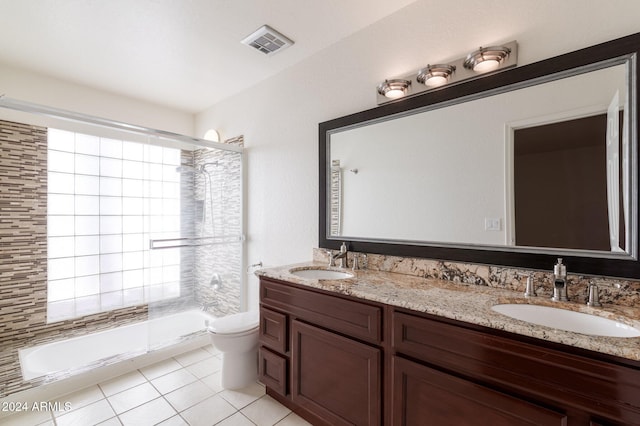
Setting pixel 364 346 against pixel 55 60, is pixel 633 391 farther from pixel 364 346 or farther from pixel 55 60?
pixel 55 60

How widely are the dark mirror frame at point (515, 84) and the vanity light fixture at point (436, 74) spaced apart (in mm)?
52

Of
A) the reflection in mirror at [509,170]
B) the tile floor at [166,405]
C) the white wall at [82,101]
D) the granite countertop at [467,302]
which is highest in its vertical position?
the white wall at [82,101]

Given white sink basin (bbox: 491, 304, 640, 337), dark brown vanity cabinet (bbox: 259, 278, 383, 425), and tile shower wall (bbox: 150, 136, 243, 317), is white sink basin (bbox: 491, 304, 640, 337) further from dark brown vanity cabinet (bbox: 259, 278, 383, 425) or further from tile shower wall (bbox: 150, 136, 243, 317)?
tile shower wall (bbox: 150, 136, 243, 317)

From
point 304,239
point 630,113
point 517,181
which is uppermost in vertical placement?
point 630,113

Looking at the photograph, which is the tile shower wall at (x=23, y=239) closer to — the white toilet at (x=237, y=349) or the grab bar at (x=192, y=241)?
the grab bar at (x=192, y=241)

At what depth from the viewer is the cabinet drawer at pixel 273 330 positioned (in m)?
1.76

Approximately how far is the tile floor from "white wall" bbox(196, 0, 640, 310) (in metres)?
0.93

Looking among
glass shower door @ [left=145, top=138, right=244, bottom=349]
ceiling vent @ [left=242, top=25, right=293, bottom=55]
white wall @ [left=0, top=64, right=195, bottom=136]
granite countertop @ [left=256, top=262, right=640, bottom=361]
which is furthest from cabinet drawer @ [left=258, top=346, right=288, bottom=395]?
white wall @ [left=0, top=64, right=195, bottom=136]

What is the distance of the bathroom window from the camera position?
8.54 ft

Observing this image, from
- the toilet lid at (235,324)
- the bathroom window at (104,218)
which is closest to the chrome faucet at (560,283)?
the toilet lid at (235,324)

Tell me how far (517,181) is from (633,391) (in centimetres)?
92

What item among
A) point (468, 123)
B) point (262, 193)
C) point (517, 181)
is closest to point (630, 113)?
point (517, 181)

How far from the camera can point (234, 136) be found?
3090 millimetres

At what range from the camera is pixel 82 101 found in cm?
281
